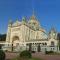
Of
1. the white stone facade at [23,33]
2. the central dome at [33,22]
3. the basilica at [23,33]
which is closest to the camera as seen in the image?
the basilica at [23,33]

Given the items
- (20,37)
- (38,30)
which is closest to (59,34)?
(38,30)

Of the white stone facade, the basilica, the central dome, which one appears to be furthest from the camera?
the central dome

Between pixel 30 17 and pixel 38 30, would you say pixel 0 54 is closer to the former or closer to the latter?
pixel 38 30

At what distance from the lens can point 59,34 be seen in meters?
96.0

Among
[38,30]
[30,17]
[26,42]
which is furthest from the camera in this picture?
[30,17]

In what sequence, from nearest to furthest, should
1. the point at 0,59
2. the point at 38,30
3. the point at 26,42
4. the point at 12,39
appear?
the point at 0,59 < the point at 26,42 < the point at 12,39 < the point at 38,30

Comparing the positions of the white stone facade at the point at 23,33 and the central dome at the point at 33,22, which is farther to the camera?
the central dome at the point at 33,22

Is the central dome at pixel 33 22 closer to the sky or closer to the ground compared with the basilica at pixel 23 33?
closer to the sky

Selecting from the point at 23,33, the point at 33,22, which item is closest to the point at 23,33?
the point at 23,33

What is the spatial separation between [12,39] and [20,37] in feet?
17.6

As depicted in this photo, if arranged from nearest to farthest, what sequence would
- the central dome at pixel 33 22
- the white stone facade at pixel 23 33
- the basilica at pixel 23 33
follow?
the basilica at pixel 23 33
the white stone facade at pixel 23 33
the central dome at pixel 33 22

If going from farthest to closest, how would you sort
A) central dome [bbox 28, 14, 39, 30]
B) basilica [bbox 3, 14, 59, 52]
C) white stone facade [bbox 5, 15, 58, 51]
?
1. central dome [bbox 28, 14, 39, 30]
2. white stone facade [bbox 5, 15, 58, 51]
3. basilica [bbox 3, 14, 59, 52]

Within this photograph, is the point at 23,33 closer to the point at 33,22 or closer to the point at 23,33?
the point at 23,33

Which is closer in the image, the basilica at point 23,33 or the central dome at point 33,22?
the basilica at point 23,33
